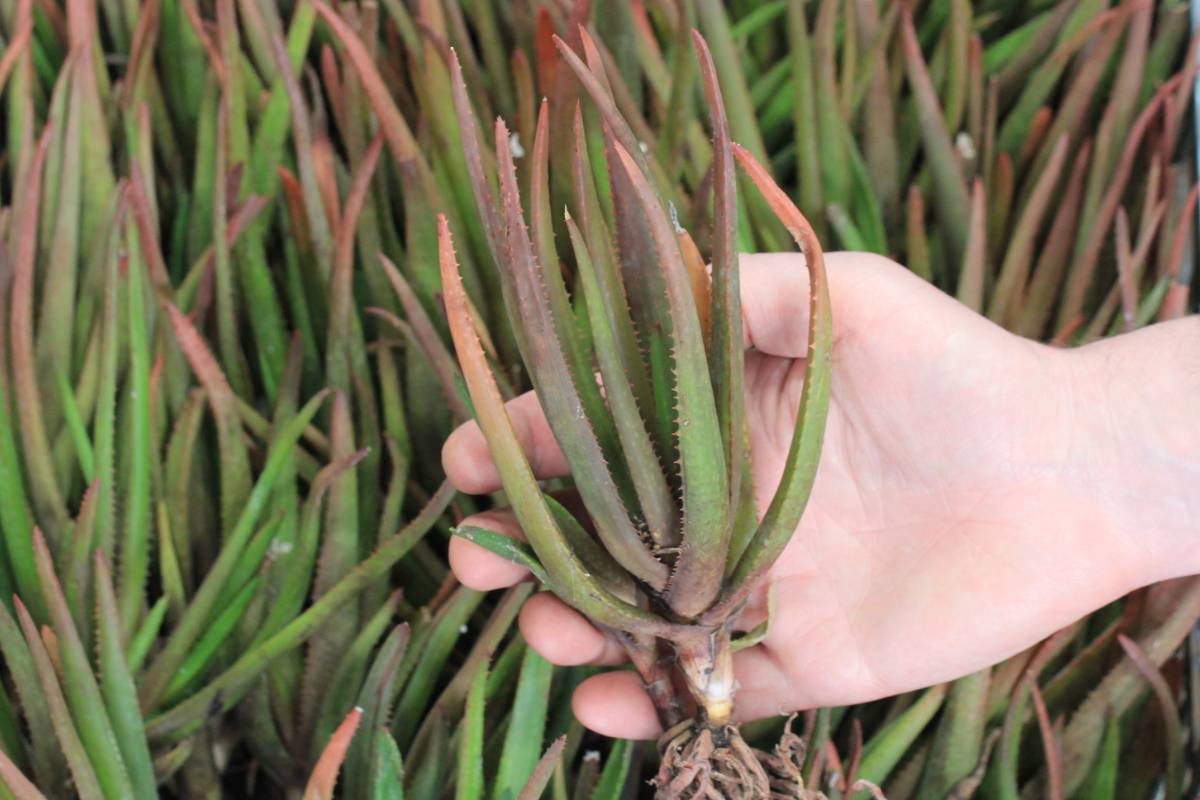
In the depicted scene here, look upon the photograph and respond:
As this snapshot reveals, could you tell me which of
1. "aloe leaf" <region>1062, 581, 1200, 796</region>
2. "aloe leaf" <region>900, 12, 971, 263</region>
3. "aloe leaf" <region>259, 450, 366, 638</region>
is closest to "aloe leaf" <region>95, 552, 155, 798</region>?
"aloe leaf" <region>259, 450, 366, 638</region>

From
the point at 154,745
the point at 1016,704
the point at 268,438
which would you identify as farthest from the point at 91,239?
the point at 1016,704

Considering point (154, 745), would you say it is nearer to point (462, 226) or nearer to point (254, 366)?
point (254, 366)

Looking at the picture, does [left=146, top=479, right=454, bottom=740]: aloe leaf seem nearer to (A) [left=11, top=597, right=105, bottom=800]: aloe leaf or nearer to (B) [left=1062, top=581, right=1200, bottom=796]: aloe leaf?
(A) [left=11, top=597, right=105, bottom=800]: aloe leaf

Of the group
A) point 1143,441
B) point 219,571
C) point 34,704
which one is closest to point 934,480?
point 1143,441

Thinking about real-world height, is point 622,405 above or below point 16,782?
above

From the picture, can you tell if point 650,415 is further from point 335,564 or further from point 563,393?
point 335,564
